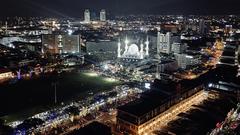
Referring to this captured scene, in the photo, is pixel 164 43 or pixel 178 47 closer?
pixel 178 47

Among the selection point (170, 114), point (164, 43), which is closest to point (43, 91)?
point (170, 114)

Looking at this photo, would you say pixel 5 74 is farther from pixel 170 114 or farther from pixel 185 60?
pixel 185 60

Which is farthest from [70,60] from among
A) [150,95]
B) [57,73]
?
[150,95]

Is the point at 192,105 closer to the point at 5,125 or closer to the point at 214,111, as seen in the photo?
the point at 214,111

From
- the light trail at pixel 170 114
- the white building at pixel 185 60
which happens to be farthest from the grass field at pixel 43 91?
the white building at pixel 185 60

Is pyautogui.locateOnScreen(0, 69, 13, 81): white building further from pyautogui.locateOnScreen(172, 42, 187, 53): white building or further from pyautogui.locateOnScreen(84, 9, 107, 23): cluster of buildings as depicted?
pyautogui.locateOnScreen(84, 9, 107, 23): cluster of buildings

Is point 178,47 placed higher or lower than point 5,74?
higher

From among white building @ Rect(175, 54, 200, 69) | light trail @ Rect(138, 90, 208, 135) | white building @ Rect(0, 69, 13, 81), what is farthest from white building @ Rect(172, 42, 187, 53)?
white building @ Rect(0, 69, 13, 81)

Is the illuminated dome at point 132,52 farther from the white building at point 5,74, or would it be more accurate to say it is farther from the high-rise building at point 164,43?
the white building at point 5,74
